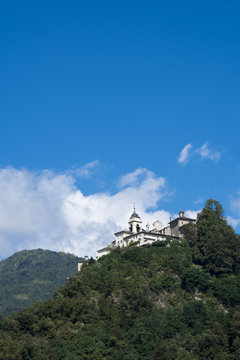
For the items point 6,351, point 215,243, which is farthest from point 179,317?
point 6,351

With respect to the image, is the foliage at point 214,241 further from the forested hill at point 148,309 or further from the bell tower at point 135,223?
the bell tower at point 135,223

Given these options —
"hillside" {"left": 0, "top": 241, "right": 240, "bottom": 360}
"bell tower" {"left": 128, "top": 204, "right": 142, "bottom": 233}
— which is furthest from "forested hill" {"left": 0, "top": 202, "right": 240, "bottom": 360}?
"bell tower" {"left": 128, "top": 204, "right": 142, "bottom": 233}

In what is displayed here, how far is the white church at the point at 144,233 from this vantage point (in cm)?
8619

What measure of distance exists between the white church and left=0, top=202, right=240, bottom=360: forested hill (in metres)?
3.47

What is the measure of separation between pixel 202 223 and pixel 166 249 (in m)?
6.80

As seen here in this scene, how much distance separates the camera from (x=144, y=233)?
86.3 metres

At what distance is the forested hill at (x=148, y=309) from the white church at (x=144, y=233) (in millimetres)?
3466

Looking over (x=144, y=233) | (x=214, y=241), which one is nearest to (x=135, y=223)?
(x=144, y=233)

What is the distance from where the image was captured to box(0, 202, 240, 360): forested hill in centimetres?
5844

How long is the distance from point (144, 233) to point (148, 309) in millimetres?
19704

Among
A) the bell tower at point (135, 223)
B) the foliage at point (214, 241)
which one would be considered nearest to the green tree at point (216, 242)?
the foliage at point (214, 241)

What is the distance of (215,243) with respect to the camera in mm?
76000

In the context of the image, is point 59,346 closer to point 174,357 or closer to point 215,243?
point 174,357

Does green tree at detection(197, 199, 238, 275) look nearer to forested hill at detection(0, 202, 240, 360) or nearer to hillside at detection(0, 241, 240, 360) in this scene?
forested hill at detection(0, 202, 240, 360)
